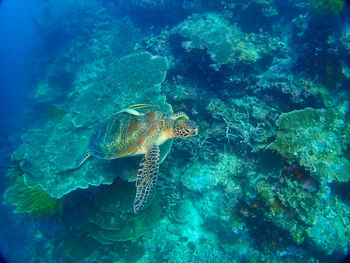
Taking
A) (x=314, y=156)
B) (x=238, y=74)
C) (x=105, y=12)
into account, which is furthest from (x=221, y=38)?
(x=105, y=12)

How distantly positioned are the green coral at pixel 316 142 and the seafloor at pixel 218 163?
0.02 metres

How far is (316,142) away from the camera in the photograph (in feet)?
12.5

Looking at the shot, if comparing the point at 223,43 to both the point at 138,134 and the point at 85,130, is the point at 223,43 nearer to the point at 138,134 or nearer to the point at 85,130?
the point at 138,134

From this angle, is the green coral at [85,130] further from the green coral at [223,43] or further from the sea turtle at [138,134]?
the green coral at [223,43]

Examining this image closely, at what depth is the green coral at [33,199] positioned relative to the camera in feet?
16.0

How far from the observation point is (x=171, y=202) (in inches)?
204

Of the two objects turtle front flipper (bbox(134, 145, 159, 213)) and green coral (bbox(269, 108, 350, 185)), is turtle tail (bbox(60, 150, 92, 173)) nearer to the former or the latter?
turtle front flipper (bbox(134, 145, 159, 213))

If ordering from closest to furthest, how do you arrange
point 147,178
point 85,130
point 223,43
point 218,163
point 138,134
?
point 147,178 < point 138,134 < point 218,163 < point 85,130 < point 223,43

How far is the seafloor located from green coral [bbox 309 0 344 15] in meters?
0.03

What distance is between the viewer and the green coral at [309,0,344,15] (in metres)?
5.45

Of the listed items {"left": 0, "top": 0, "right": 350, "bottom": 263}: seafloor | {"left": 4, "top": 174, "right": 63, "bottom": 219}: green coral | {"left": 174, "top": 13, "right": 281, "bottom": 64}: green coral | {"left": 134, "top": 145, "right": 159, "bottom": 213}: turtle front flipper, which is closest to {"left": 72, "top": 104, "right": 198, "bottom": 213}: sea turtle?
{"left": 134, "top": 145, "right": 159, "bottom": 213}: turtle front flipper

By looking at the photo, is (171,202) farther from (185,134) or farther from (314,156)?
(314,156)

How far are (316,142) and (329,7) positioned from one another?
485cm

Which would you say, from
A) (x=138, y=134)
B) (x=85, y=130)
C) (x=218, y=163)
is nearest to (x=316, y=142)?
(x=218, y=163)
